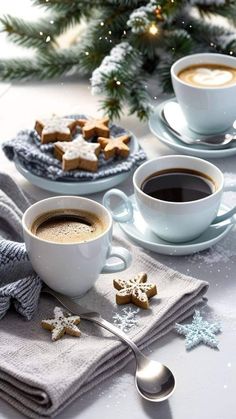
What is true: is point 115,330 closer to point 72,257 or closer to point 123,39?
point 72,257

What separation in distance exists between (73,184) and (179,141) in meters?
0.25

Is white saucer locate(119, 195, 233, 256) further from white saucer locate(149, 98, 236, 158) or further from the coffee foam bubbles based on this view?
the coffee foam bubbles

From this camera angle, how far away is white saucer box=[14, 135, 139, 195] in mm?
1351

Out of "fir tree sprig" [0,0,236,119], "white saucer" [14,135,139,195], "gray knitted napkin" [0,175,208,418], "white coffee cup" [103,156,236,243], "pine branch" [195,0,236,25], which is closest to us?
"gray knitted napkin" [0,175,208,418]

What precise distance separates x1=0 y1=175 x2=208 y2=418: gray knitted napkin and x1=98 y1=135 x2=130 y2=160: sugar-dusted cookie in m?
0.22

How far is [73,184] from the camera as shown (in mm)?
1349

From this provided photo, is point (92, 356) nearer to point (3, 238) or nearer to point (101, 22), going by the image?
point (3, 238)

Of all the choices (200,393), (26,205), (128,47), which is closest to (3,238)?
(26,205)

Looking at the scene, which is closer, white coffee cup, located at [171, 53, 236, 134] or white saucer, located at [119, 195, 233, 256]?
white saucer, located at [119, 195, 233, 256]

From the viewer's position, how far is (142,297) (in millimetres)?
1083

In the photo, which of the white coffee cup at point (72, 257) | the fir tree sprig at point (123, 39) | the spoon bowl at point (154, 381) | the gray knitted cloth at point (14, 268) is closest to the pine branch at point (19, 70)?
the fir tree sprig at point (123, 39)

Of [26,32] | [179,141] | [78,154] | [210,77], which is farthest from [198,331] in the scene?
[26,32]

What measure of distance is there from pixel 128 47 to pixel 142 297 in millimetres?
683

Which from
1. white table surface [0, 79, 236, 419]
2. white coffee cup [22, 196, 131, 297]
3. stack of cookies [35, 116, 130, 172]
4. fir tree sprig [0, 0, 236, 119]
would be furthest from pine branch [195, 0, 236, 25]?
white coffee cup [22, 196, 131, 297]
